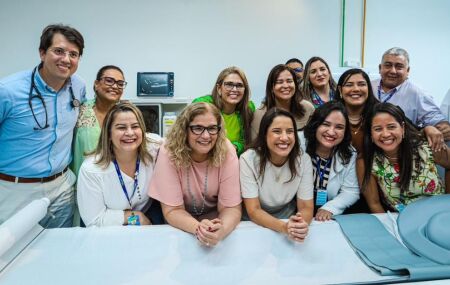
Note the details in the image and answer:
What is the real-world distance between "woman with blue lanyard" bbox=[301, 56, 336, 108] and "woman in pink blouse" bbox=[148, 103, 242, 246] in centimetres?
124

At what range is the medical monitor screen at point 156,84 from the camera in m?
3.33

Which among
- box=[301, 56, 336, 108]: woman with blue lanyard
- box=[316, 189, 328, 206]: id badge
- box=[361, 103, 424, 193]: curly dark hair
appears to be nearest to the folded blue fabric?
box=[316, 189, 328, 206]: id badge

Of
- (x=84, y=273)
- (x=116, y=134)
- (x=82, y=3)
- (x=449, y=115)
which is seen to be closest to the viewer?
(x=84, y=273)

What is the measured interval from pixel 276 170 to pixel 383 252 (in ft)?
2.08

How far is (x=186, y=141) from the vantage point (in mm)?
1632

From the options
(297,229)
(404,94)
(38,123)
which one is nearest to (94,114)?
(38,123)

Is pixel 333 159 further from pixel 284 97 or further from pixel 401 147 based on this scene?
pixel 284 97

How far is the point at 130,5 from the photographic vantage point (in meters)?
3.46

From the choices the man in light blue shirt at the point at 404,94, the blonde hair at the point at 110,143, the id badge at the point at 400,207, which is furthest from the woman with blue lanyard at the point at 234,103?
the man in light blue shirt at the point at 404,94

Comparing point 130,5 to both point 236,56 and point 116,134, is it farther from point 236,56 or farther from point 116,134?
point 116,134

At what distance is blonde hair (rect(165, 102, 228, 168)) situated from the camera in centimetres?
160

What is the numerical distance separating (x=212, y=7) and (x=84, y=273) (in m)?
3.14

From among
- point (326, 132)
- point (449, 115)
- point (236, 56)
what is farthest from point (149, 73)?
point (449, 115)

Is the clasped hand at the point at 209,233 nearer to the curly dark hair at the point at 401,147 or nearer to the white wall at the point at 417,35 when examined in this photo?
the curly dark hair at the point at 401,147
